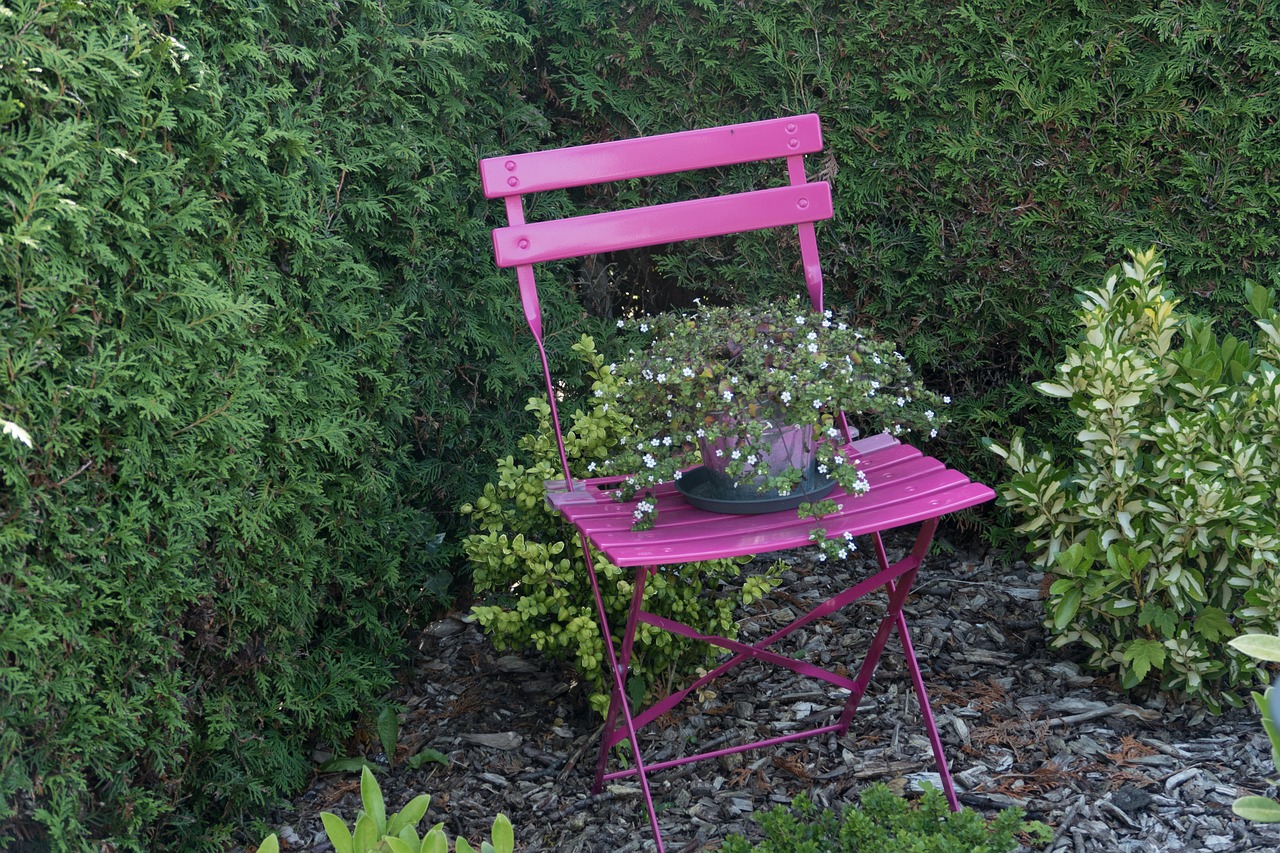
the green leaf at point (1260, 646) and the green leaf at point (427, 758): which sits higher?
the green leaf at point (1260, 646)

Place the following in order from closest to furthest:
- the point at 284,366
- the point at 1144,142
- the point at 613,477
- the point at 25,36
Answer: the point at 25,36
the point at 284,366
the point at 613,477
the point at 1144,142

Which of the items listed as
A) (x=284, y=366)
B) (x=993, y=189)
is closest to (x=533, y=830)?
(x=284, y=366)

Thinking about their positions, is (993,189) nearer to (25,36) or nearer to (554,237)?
(554,237)

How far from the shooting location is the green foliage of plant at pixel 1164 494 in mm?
2738

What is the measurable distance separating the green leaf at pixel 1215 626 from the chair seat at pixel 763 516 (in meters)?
0.84

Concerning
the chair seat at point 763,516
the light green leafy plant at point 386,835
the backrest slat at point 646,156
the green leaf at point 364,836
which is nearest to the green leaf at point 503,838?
the light green leafy plant at point 386,835

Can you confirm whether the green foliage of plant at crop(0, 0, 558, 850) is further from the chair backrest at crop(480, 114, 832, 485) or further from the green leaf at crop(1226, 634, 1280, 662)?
the green leaf at crop(1226, 634, 1280, 662)

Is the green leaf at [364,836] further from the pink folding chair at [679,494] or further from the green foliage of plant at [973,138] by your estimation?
the green foliage of plant at [973,138]

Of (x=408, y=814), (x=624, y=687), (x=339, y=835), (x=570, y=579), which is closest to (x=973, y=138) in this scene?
(x=570, y=579)

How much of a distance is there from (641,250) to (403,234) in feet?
3.79

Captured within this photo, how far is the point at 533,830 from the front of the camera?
2754mm

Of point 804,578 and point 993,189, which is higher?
point 993,189

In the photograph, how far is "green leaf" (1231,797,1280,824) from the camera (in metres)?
1.91

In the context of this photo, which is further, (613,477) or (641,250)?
(641,250)
